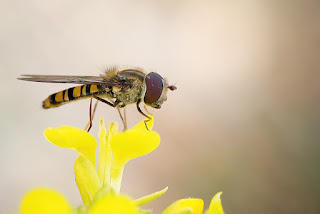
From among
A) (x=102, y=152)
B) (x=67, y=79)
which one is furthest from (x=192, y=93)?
(x=102, y=152)

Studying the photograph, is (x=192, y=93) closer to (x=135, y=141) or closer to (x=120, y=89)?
(x=120, y=89)

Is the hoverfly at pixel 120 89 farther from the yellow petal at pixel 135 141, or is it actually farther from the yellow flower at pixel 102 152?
the yellow petal at pixel 135 141

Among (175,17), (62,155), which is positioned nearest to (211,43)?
(175,17)

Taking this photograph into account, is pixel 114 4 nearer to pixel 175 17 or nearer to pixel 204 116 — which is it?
pixel 175 17

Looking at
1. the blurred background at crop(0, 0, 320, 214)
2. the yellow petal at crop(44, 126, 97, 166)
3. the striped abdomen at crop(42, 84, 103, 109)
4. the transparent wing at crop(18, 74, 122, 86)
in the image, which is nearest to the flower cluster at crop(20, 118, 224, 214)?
the yellow petal at crop(44, 126, 97, 166)

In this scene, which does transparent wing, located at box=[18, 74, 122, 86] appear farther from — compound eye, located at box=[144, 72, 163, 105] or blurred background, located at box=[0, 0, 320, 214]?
blurred background, located at box=[0, 0, 320, 214]

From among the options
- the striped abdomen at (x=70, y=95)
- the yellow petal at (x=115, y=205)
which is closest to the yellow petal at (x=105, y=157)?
the striped abdomen at (x=70, y=95)
